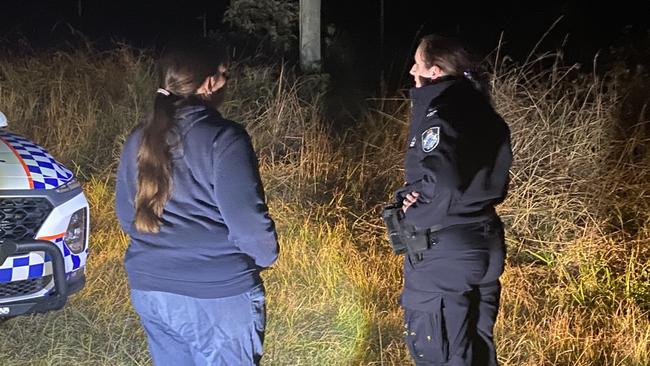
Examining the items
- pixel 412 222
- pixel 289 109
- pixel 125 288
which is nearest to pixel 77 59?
pixel 289 109

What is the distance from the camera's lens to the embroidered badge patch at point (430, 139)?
8.18ft

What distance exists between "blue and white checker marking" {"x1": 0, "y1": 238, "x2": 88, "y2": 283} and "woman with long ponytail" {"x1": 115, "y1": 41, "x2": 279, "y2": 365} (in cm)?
114

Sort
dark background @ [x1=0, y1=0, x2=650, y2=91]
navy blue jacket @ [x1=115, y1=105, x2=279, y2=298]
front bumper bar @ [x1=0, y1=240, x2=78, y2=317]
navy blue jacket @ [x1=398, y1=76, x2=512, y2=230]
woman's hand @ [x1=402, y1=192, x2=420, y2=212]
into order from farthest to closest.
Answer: dark background @ [x1=0, y1=0, x2=650, y2=91] → front bumper bar @ [x1=0, y1=240, x2=78, y2=317] → woman's hand @ [x1=402, y1=192, x2=420, y2=212] → navy blue jacket @ [x1=398, y1=76, x2=512, y2=230] → navy blue jacket @ [x1=115, y1=105, x2=279, y2=298]

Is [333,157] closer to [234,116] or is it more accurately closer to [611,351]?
[234,116]

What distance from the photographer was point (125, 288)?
4.06 meters

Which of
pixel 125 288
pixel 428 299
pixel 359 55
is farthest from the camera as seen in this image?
pixel 359 55

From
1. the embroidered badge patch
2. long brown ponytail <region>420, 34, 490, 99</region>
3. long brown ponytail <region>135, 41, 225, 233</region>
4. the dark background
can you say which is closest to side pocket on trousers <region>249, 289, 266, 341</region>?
long brown ponytail <region>135, 41, 225, 233</region>

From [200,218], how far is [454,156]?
0.84 metres

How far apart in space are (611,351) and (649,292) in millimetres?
625

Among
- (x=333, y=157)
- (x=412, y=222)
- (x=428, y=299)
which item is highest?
(x=412, y=222)

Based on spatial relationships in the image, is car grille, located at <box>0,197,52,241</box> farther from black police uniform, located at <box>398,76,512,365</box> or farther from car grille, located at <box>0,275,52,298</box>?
black police uniform, located at <box>398,76,512,365</box>

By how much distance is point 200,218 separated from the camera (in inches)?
87.4

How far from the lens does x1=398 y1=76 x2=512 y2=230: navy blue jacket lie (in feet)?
8.18

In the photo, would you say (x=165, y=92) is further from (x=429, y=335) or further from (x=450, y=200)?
(x=429, y=335)
